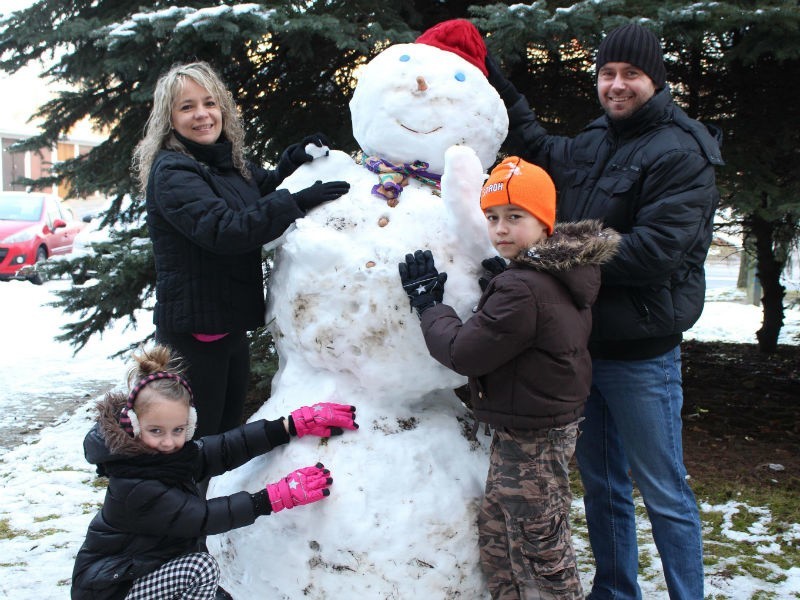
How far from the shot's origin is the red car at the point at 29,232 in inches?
513

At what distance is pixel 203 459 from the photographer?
98.6 inches

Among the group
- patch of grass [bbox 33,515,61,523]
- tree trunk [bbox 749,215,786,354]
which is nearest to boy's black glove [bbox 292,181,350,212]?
patch of grass [bbox 33,515,61,523]

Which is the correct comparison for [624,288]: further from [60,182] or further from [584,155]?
[60,182]

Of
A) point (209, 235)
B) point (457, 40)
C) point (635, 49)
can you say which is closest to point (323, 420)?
point (209, 235)

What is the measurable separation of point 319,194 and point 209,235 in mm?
406

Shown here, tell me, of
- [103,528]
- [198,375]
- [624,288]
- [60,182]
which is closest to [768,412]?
[624,288]

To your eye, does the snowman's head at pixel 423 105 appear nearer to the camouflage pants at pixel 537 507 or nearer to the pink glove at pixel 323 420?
the pink glove at pixel 323 420

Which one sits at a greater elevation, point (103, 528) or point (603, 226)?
point (603, 226)

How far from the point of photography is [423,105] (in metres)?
2.63

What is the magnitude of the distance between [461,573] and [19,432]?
498 centimetres

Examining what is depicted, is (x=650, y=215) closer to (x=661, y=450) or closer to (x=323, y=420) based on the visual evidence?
(x=661, y=450)

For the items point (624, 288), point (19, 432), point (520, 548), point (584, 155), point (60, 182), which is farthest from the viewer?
point (19, 432)

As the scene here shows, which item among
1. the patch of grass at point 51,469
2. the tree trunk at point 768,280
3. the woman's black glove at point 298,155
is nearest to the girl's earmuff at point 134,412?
the woman's black glove at point 298,155

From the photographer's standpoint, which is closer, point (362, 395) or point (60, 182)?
point (362, 395)
